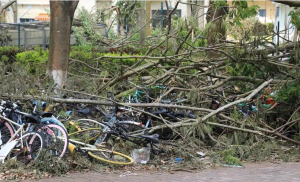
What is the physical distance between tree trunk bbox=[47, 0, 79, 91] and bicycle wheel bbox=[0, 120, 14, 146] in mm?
3447

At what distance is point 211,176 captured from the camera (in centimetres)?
711

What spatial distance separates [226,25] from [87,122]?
359 cm

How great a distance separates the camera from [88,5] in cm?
3784

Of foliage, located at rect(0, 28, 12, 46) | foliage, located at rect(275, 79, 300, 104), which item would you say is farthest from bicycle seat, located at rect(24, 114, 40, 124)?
foliage, located at rect(0, 28, 12, 46)

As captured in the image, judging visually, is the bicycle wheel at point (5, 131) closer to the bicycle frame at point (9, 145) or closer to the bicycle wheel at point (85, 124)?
the bicycle frame at point (9, 145)

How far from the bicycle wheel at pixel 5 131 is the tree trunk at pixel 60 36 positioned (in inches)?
136

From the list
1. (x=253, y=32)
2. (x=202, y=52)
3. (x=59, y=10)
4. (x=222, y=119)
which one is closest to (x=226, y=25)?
(x=253, y=32)

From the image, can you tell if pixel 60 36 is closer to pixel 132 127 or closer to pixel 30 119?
pixel 132 127

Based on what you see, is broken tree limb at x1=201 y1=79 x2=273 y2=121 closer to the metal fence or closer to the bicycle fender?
the bicycle fender

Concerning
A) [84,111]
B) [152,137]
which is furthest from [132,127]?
[84,111]

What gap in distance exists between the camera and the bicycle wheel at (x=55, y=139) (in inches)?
274

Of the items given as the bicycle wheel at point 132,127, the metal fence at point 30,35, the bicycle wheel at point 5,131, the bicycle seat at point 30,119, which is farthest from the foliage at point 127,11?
the bicycle seat at point 30,119

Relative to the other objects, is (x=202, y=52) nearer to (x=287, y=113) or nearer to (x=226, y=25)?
(x=226, y=25)

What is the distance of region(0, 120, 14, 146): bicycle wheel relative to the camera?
745 cm
